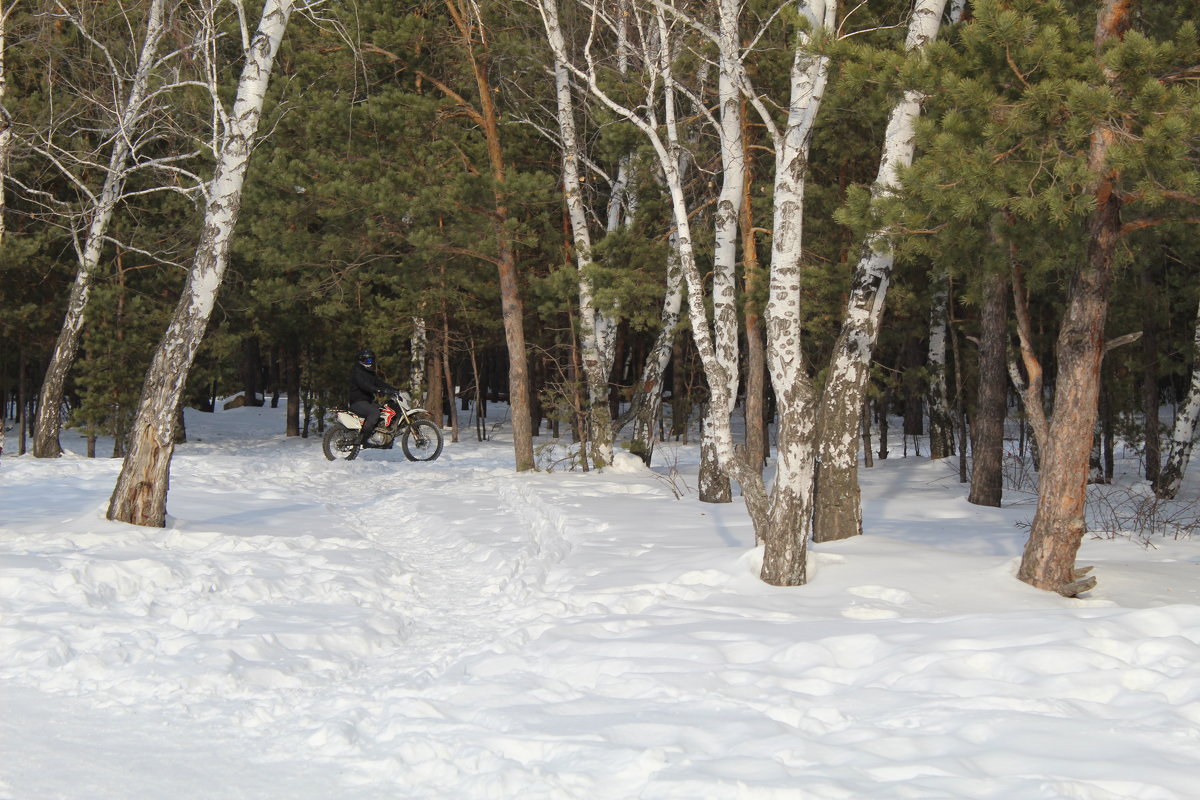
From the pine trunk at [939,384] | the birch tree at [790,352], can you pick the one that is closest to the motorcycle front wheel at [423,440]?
the pine trunk at [939,384]

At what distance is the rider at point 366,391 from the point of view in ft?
56.0

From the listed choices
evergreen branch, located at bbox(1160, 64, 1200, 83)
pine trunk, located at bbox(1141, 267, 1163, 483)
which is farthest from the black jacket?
evergreen branch, located at bbox(1160, 64, 1200, 83)

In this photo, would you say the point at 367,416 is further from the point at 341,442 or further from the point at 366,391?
the point at 341,442

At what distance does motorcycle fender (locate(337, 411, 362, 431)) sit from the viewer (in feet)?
56.1

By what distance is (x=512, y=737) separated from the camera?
4.06 meters

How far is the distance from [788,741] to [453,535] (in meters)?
5.94

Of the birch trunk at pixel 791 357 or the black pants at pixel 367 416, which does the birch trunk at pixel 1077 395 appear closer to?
the birch trunk at pixel 791 357

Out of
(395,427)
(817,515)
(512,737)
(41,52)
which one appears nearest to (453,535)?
(817,515)

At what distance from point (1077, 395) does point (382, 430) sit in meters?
12.8

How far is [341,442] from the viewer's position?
56.9ft

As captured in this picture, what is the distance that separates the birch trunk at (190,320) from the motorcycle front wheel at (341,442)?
28.9 ft

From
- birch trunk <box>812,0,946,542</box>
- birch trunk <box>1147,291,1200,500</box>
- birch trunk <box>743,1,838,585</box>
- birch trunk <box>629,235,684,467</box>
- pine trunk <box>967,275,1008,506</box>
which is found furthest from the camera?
birch trunk <box>629,235,684,467</box>

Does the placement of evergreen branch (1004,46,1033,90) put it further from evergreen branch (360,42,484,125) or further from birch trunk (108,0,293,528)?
evergreen branch (360,42,484,125)

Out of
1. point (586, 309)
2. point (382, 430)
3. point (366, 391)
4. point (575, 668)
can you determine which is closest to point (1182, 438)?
point (586, 309)
